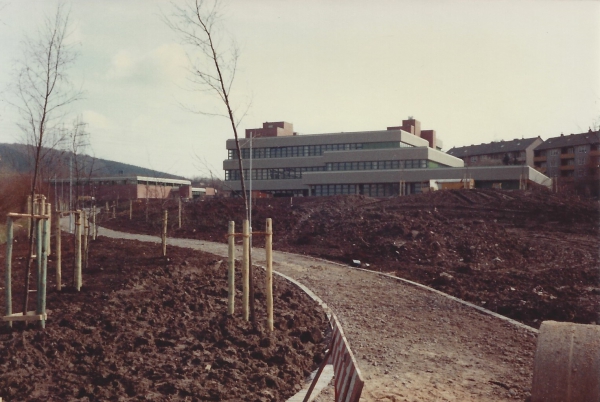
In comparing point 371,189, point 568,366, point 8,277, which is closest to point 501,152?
point 371,189

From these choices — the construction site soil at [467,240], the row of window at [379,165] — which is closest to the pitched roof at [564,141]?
the row of window at [379,165]

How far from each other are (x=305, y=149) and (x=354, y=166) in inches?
371

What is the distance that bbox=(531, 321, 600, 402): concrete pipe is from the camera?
504cm

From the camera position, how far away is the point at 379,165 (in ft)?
201

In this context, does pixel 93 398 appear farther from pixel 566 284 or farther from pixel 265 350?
pixel 566 284

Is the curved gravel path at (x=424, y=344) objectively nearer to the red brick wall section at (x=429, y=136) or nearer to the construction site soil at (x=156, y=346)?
the construction site soil at (x=156, y=346)

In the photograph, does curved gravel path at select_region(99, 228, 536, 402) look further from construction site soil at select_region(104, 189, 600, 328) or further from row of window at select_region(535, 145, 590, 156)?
row of window at select_region(535, 145, 590, 156)

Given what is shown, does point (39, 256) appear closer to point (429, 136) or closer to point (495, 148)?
point (429, 136)

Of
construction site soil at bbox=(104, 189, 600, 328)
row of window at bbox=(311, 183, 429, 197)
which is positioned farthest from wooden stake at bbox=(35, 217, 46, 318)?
row of window at bbox=(311, 183, 429, 197)

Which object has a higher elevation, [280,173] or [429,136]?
[429,136]

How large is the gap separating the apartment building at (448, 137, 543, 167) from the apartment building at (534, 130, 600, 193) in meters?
1.83

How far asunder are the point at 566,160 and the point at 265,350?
8663 centimetres

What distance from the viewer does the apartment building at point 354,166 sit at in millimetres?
55156

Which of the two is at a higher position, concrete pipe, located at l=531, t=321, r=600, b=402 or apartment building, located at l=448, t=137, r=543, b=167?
apartment building, located at l=448, t=137, r=543, b=167
